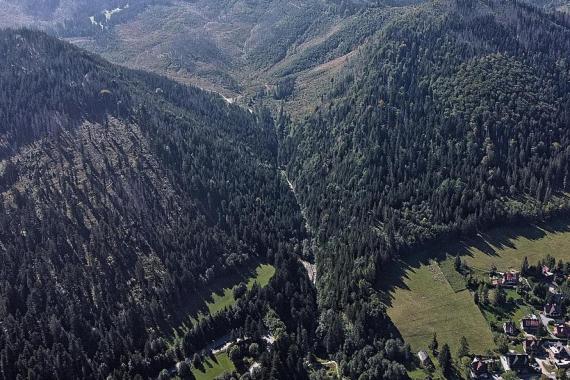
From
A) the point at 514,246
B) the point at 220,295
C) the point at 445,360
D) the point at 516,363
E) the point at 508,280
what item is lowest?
the point at 516,363

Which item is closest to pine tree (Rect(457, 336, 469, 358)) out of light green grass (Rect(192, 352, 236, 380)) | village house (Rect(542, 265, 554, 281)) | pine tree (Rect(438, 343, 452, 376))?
pine tree (Rect(438, 343, 452, 376))

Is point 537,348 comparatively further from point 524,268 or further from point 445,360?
point 524,268

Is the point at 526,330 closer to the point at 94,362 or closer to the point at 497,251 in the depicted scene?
the point at 497,251

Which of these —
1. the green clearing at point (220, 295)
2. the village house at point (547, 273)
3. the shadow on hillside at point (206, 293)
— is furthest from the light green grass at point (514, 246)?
the shadow on hillside at point (206, 293)

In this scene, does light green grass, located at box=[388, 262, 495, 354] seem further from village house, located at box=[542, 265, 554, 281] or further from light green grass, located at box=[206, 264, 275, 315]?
light green grass, located at box=[206, 264, 275, 315]

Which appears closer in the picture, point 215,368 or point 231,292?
point 215,368

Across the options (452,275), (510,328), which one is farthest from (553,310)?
(452,275)

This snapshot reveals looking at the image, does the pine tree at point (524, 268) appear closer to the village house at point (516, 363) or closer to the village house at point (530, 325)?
the village house at point (530, 325)

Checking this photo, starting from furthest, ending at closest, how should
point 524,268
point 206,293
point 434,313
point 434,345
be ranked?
point 206,293
point 524,268
point 434,313
point 434,345
